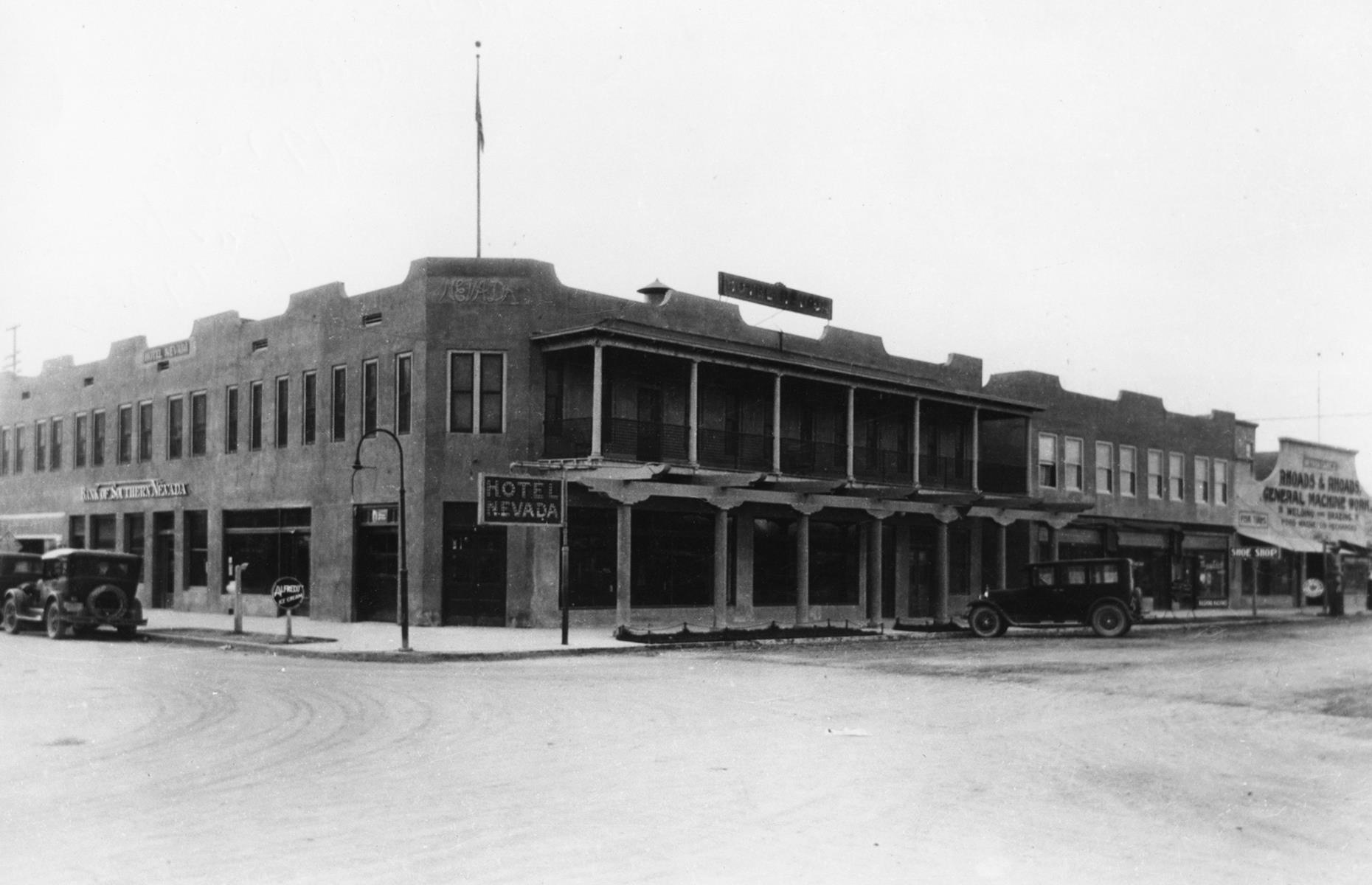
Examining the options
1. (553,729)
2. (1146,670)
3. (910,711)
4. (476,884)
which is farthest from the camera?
(1146,670)

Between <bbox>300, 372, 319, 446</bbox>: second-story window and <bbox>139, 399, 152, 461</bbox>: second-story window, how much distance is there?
28.6 feet

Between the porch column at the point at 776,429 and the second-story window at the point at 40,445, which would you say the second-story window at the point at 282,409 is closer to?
the porch column at the point at 776,429

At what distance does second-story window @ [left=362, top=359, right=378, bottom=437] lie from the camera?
2984 cm

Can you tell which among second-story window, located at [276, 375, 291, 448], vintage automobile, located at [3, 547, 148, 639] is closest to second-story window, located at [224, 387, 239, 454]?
second-story window, located at [276, 375, 291, 448]

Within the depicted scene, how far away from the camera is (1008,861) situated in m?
7.19

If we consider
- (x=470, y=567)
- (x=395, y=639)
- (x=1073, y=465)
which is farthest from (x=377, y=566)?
(x=1073, y=465)

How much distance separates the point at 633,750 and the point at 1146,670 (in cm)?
1149

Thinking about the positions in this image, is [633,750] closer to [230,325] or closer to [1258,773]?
[1258,773]

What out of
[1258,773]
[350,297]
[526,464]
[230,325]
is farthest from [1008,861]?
[230,325]

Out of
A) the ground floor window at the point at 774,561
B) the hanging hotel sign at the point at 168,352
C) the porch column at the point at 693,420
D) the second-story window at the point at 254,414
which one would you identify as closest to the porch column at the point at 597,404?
the porch column at the point at 693,420

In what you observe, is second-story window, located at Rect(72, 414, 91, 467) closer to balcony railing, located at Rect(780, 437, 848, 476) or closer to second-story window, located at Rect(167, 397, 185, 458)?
second-story window, located at Rect(167, 397, 185, 458)

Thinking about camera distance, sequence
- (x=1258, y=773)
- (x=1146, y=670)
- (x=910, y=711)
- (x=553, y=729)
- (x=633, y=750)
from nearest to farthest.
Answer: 1. (x=1258, y=773)
2. (x=633, y=750)
3. (x=553, y=729)
4. (x=910, y=711)
5. (x=1146, y=670)

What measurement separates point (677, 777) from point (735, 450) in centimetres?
2246

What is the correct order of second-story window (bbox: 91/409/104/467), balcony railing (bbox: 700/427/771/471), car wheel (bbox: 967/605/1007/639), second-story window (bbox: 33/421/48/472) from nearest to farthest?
1. car wheel (bbox: 967/605/1007/639)
2. balcony railing (bbox: 700/427/771/471)
3. second-story window (bbox: 91/409/104/467)
4. second-story window (bbox: 33/421/48/472)
